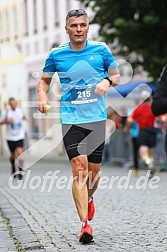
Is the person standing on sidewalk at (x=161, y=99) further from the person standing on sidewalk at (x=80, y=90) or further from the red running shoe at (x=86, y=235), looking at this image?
the red running shoe at (x=86, y=235)

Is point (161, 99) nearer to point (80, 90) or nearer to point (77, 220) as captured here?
point (80, 90)

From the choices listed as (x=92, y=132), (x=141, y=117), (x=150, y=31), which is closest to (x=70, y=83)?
(x=92, y=132)

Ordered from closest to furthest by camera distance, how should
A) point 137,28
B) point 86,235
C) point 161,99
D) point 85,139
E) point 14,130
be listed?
point 161,99
point 86,235
point 85,139
point 14,130
point 137,28

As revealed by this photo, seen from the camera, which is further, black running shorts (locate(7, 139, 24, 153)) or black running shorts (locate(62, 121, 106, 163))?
black running shorts (locate(7, 139, 24, 153))

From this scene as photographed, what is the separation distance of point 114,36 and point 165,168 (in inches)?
181

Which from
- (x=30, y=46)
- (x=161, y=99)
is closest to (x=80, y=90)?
(x=161, y=99)

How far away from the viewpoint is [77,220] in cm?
941

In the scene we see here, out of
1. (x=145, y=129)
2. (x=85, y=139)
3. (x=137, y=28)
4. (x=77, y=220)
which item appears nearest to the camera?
(x=85, y=139)

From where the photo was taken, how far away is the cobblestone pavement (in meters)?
7.38

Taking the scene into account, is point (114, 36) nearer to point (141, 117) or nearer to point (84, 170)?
point (141, 117)

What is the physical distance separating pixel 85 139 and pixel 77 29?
A: 95 cm

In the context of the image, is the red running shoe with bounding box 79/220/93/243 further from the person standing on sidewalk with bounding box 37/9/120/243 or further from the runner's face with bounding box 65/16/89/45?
the runner's face with bounding box 65/16/89/45

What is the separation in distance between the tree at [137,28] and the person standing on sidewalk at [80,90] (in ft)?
48.6

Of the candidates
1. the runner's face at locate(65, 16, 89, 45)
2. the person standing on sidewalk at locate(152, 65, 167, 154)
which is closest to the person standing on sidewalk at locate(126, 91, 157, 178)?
the runner's face at locate(65, 16, 89, 45)
